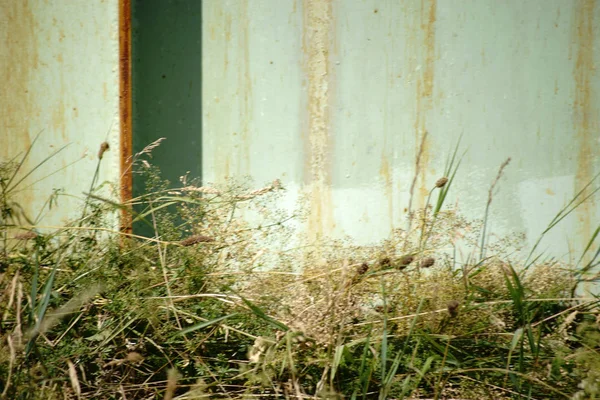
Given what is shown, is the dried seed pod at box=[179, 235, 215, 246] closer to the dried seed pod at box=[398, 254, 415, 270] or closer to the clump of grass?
the clump of grass

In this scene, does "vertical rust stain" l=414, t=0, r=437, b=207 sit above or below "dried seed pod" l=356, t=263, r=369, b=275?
above

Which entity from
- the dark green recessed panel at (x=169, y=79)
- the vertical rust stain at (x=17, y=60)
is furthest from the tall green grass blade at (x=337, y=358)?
the vertical rust stain at (x=17, y=60)

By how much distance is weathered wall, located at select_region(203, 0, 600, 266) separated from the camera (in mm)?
2674

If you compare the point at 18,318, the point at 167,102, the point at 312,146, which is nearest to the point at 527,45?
the point at 312,146

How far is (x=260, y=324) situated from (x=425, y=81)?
1381 mm

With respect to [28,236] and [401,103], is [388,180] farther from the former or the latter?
[28,236]

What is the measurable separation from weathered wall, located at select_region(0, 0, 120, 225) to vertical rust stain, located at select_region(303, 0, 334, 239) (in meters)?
0.85

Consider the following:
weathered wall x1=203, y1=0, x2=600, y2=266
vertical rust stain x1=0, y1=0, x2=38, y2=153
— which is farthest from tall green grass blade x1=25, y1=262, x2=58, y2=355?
weathered wall x1=203, y1=0, x2=600, y2=266

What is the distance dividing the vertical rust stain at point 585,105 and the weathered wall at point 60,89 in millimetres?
1989

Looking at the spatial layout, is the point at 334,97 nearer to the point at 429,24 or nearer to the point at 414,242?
the point at 429,24

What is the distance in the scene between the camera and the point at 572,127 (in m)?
2.68

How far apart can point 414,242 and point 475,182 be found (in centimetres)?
50

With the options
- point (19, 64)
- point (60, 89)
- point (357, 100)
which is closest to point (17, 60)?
point (19, 64)

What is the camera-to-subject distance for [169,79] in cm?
283
